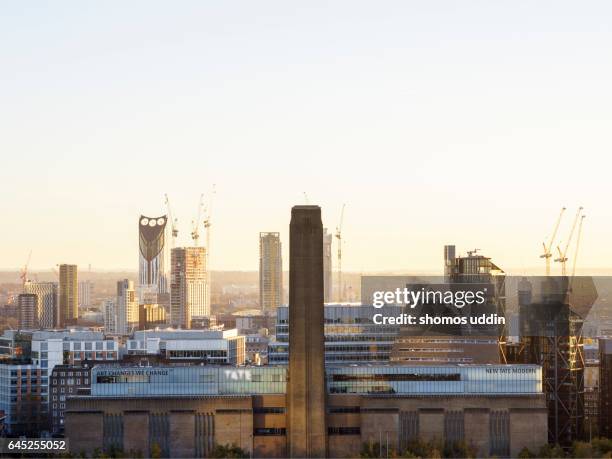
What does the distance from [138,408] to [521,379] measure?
3927 centimetres

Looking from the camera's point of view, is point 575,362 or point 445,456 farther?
point 575,362

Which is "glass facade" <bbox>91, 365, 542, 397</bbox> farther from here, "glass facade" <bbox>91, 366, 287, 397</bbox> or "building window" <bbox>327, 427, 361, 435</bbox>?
"building window" <bbox>327, 427, 361, 435</bbox>

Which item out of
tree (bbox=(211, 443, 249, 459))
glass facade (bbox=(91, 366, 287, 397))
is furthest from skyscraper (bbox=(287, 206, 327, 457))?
tree (bbox=(211, 443, 249, 459))

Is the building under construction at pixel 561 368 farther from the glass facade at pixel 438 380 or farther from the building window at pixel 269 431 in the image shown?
the building window at pixel 269 431

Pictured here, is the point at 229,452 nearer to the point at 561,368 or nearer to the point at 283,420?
the point at 283,420

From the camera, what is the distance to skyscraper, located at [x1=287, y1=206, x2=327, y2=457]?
6280 inches

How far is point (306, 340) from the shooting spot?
160250 mm

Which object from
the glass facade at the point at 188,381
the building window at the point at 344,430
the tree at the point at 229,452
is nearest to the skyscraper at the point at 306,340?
the building window at the point at 344,430

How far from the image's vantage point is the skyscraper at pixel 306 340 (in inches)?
6280

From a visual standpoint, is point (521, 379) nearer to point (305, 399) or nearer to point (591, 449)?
point (591, 449)

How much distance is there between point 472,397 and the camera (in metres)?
164

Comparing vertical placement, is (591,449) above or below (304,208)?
A: below

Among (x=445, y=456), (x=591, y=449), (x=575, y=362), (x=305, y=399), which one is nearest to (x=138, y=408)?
(x=305, y=399)

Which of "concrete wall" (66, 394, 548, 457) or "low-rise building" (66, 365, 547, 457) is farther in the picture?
"low-rise building" (66, 365, 547, 457)
